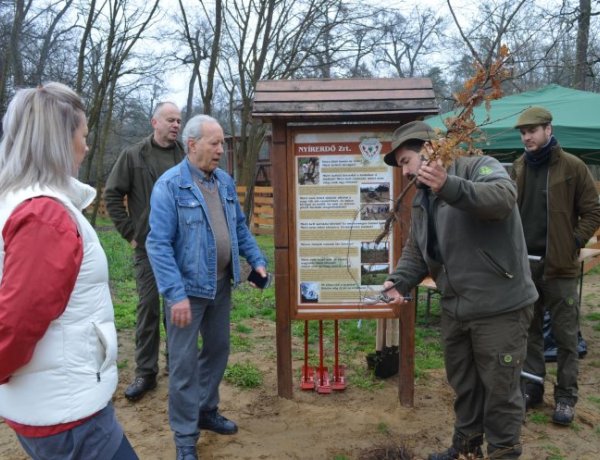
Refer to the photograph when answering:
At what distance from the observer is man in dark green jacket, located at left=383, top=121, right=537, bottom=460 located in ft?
9.07

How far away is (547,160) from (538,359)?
1478 millimetres

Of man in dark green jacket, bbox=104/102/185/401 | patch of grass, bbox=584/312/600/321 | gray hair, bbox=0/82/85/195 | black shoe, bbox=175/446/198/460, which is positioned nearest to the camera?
gray hair, bbox=0/82/85/195

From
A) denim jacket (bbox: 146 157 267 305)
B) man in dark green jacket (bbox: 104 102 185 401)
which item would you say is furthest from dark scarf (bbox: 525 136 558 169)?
man in dark green jacket (bbox: 104 102 185 401)

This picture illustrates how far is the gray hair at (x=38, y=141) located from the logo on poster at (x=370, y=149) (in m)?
2.48

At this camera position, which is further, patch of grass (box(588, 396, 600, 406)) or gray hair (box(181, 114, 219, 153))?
patch of grass (box(588, 396, 600, 406))

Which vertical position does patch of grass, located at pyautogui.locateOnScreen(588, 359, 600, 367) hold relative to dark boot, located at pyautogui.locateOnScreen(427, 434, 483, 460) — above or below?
below

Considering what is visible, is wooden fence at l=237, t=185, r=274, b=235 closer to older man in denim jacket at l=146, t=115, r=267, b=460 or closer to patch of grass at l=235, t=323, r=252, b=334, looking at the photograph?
patch of grass at l=235, t=323, r=252, b=334

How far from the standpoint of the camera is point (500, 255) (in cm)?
277

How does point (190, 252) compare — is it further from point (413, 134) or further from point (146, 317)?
point (413, 134)

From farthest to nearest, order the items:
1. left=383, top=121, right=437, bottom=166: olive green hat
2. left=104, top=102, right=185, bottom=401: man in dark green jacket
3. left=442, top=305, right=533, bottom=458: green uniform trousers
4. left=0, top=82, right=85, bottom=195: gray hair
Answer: left=104, top=102, right=185, bottom=401: man in dark green jacket < left=442, top=305, right=533, bottom=458: green uniform trousers < left=383, top=121, right=437, bottom=166: olive green hat < left=0, top=82, right=85, bottom=195: gray hair

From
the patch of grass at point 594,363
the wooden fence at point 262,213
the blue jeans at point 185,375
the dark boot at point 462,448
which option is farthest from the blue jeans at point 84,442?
the wooden fence at point 262,213

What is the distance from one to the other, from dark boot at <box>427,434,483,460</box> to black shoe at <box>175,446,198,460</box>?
142cm

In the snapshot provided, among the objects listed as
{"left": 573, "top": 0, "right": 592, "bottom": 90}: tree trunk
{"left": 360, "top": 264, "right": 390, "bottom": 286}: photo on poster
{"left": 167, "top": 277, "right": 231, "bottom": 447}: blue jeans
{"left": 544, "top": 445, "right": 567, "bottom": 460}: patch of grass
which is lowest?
{"left": 544, "top": 445, "right": 567, "bottom": 460}: patch of grass

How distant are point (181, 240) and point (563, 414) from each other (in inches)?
113
